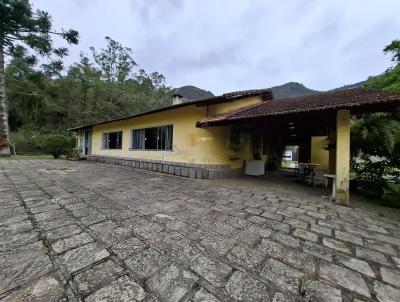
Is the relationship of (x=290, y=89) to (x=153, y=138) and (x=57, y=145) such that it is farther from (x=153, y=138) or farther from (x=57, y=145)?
(x=57, y=145)

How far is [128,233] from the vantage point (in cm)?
240

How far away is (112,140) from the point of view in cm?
1235

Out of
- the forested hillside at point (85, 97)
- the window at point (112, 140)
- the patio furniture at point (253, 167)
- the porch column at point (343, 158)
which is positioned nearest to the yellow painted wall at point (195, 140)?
the patio furniture at point (253, 167)

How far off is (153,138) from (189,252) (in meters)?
7.75

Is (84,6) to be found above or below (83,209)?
above

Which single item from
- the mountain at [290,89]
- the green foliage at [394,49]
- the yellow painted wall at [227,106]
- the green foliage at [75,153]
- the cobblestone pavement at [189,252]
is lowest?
the cobblestone pavement at [189,252]

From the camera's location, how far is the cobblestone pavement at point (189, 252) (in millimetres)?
1477

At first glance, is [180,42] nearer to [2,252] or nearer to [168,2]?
[168,2]

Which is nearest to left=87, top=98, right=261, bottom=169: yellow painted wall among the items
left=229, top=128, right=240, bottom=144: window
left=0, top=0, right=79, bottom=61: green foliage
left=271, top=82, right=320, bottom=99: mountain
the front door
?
left=229, top=128, right=240, bottom=144: window

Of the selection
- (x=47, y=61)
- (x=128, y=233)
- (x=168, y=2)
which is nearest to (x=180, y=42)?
(x=168, y=2)

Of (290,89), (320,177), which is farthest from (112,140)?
(290,89)

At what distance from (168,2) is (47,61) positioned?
11.2 metres

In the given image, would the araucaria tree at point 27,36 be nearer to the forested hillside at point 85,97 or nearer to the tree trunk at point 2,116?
the tree trunk at point 2,116

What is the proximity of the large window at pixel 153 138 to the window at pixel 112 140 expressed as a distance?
1746 mm
